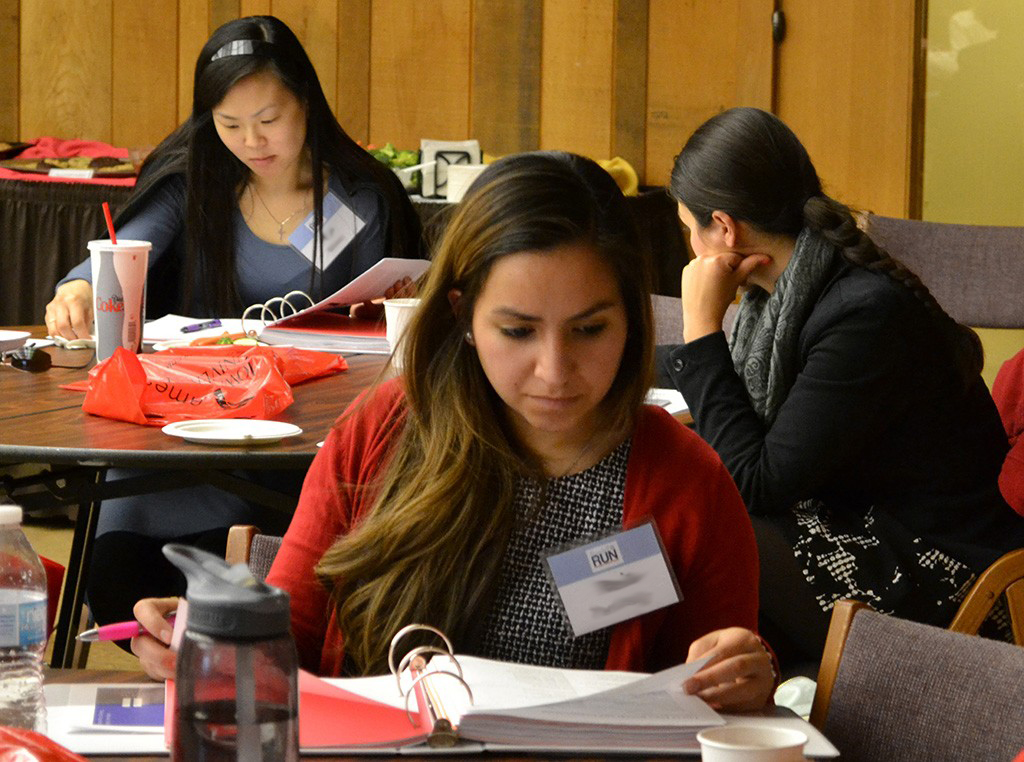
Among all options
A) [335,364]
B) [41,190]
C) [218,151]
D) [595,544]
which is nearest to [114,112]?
[41,190]

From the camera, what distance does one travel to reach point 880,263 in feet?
7.30

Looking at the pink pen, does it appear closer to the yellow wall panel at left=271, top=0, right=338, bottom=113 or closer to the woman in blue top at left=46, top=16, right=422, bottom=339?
the woman in blue top at left=46, top=16, right=422, bottom=339

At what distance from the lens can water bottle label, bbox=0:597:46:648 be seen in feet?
3.61

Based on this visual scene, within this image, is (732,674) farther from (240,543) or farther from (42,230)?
(42,230)

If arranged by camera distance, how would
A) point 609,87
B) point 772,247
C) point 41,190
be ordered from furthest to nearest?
point 609,87, point 41,190, point 772,247

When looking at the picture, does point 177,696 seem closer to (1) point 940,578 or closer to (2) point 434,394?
(2) point 434,394

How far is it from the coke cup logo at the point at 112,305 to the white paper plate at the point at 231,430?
43 cm

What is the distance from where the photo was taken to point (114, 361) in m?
1.99

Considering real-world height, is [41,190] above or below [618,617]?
above

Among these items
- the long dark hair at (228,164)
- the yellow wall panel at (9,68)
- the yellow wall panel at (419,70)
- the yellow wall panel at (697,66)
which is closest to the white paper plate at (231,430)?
the long dark hair at (228,164)

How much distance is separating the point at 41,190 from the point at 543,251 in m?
3.98

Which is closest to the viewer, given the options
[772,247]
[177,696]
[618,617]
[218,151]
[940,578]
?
[177,696]

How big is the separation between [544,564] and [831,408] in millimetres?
874

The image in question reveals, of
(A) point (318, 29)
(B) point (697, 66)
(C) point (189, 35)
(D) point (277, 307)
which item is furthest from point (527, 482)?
(C) point (189, 35)
